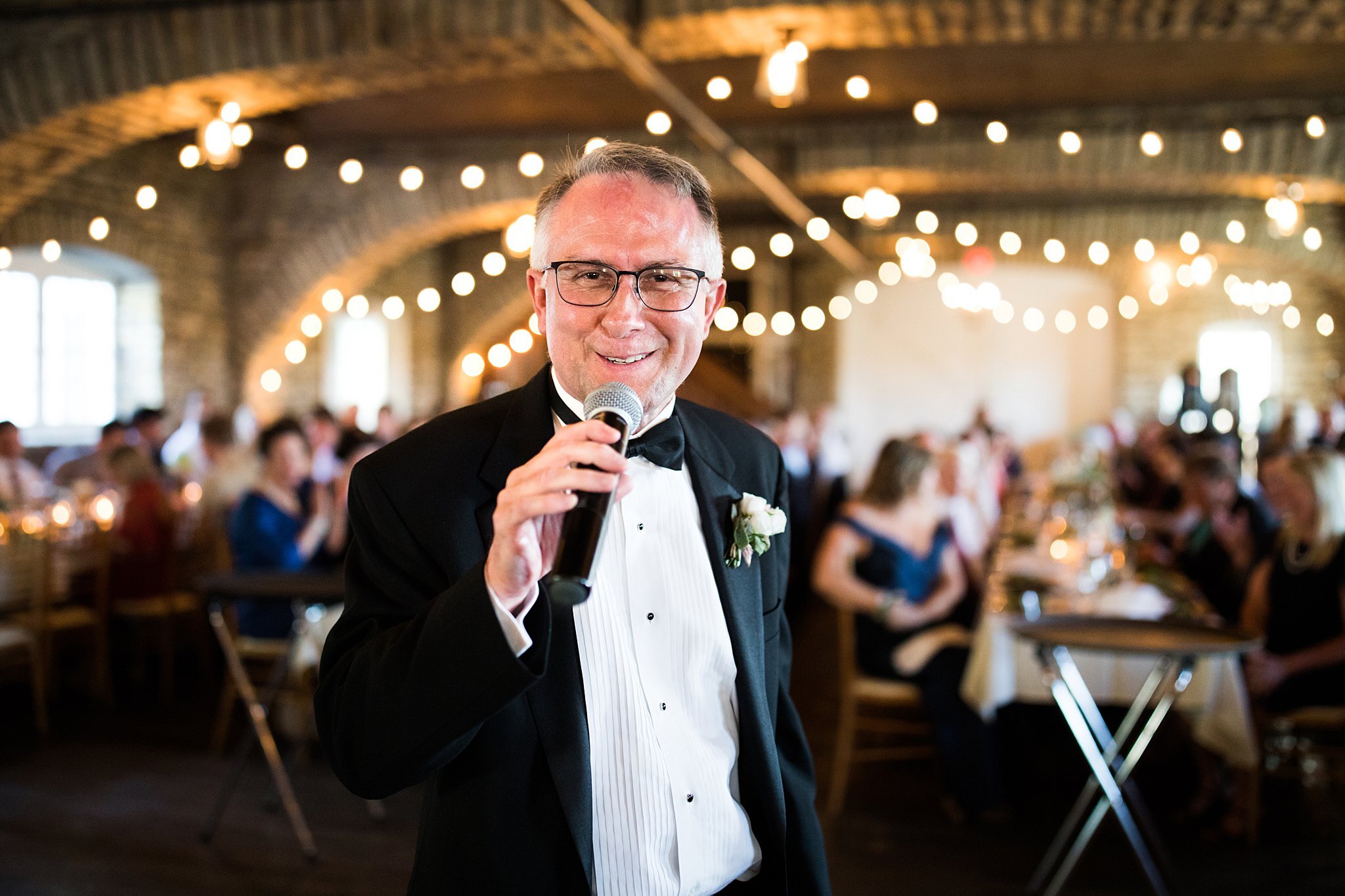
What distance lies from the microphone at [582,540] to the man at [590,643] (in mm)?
69

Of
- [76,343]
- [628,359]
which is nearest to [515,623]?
[628,359]

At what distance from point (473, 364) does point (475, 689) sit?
1272 cm

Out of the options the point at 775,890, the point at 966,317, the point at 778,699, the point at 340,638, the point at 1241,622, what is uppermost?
the point at 966,317

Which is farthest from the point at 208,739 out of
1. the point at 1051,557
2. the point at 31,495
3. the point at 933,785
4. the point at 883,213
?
the point at 883,213

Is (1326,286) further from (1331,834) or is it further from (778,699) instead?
(778,699)

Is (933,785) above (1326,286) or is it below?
below

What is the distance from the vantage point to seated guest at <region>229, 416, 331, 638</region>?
491cm

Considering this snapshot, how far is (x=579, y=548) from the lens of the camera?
1014 mm

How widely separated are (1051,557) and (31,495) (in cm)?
614

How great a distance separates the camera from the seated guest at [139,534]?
19.7 feet

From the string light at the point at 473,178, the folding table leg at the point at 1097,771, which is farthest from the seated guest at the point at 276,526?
the string light at the point at 473,178

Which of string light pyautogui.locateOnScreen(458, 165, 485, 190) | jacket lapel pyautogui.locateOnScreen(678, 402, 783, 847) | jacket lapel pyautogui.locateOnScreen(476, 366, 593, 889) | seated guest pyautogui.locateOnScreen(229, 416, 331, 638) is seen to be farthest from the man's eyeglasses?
string light pyautogui.locateOnScreen(458, 165, 485, 190)

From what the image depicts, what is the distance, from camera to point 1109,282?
52.9 feet

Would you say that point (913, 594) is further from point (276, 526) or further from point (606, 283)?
point (606, 283)
